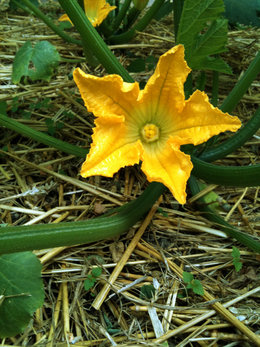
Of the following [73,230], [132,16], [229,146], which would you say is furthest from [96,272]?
[132,16]

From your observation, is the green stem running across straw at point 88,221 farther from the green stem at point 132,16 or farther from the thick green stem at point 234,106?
the green stem at point 132,16

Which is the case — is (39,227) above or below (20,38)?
below

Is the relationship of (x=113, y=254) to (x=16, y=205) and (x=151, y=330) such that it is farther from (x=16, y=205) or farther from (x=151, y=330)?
(x=16, y=205)

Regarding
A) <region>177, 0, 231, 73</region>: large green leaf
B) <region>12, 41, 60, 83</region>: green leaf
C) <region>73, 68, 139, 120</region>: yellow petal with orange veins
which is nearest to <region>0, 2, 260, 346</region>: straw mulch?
<region>12, 41, 60, 83</region>: green leaf

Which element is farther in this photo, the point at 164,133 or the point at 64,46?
the point at 64,46

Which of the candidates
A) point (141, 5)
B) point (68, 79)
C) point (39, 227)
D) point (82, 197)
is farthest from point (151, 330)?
point (141, 5)

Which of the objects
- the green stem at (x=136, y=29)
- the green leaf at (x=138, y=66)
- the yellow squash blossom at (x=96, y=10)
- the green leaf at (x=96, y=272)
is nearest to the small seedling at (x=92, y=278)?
the green leaf at (x=96, y=272)
